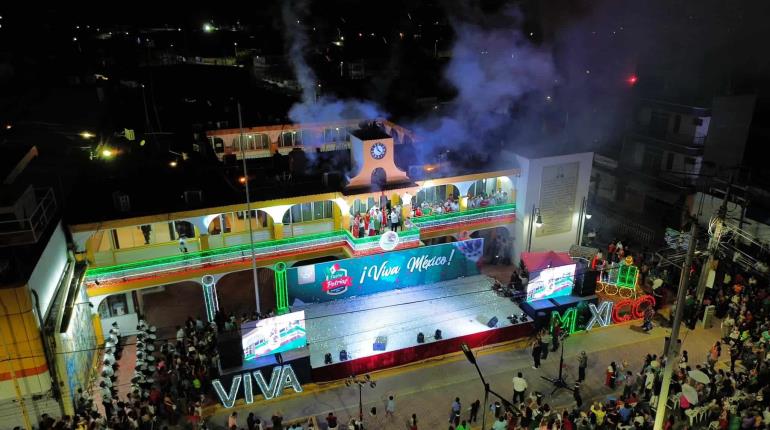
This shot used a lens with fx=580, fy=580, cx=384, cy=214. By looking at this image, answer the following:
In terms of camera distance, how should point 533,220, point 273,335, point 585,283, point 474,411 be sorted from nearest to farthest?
1. point 474,411
2. point 273,335
3. point 585,283
4. point 533,220

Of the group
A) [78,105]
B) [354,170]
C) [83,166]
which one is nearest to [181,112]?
[78,105]

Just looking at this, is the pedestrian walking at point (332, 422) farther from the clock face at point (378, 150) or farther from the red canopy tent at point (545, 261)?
the clock face at point (378, 150)

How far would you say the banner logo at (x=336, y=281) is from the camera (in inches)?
1034

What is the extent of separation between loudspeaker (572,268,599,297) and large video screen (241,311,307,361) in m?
12.5

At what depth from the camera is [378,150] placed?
2750cm

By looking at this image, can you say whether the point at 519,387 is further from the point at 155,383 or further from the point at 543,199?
the point at 155,383

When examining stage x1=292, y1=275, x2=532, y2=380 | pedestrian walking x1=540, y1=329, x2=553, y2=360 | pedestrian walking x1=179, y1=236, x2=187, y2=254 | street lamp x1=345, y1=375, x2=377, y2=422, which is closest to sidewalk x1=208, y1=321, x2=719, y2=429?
street lamp x1=345, y1=375, x2=377, y2=422

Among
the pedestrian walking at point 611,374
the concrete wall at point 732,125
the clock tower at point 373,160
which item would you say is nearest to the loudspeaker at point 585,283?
the pedestrian walking at point 611,374

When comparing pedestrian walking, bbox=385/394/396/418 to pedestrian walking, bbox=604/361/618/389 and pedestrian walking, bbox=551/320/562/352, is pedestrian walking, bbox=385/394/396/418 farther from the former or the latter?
pedestrian walking, bbox=604/361/618/389

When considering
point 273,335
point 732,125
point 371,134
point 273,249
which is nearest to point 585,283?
point 371,134

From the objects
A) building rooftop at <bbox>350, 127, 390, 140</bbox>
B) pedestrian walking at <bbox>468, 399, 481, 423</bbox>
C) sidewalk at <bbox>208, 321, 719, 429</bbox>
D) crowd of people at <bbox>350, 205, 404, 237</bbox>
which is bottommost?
sidewalk at <bbox>208, 321, 719, 429</bbox>

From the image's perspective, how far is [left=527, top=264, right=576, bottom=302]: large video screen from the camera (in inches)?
1000

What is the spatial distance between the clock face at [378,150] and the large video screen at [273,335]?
8.89 meters

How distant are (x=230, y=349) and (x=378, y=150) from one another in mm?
11427
